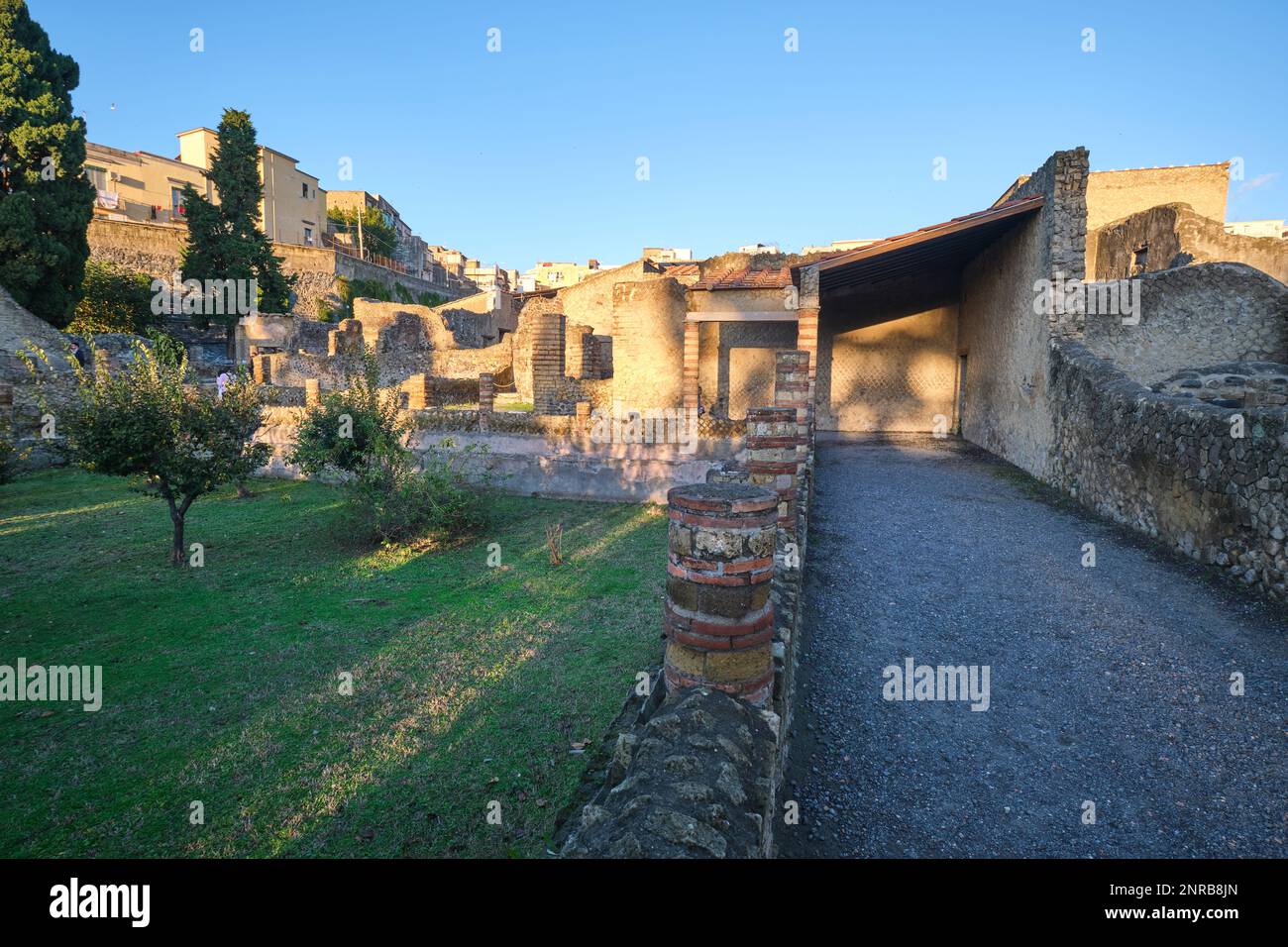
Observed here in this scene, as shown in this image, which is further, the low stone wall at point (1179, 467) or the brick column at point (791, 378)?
the brick column at point (791, 378)

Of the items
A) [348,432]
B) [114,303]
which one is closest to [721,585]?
[348,432]

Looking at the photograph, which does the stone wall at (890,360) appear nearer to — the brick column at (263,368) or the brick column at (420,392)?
the brick column at (420,392)

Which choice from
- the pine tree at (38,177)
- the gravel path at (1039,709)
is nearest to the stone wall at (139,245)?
the pine tree at (38,177)

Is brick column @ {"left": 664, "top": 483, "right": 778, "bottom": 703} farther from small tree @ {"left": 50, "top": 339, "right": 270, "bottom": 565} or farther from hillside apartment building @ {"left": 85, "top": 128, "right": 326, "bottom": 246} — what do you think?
hillside apartment building @ {"left": 85, "top": 128, "right": 326, "bottom": 246}

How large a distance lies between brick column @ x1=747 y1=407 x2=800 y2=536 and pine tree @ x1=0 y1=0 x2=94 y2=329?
77.6 feet

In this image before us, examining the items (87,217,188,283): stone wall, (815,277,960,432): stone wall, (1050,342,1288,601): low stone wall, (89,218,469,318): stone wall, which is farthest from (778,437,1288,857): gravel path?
(87,217,188,283): stone wall

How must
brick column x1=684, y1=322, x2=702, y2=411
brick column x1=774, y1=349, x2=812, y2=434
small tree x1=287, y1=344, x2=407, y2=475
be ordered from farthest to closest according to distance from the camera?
brick column x1=684, y1=322, x2=702, y2=411 → small tree x1=287, y1=344, x2=407, y2=475 → brick column x1=774, y1=349, x2=812, y2=434

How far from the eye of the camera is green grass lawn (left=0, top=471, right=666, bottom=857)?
3252mm

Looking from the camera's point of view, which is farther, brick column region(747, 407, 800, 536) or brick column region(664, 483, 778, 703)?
brick column region(747, 407, 800, 536)

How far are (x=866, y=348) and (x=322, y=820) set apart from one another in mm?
17375

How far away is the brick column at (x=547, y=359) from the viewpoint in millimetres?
14164

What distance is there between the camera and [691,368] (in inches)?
579

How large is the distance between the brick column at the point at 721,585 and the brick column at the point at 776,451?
9.62 feet

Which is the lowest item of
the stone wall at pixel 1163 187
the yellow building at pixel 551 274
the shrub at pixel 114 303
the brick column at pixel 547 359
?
the brick column at pixel 547 359
